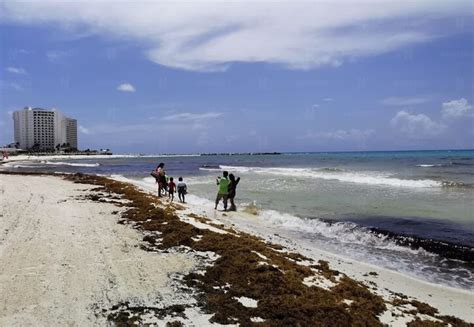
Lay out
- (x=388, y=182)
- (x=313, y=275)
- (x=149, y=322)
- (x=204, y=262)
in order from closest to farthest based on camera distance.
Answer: (x=149, y=322) → (x=313, y=275) → (x=204, y=262) → (x=388, y=182)

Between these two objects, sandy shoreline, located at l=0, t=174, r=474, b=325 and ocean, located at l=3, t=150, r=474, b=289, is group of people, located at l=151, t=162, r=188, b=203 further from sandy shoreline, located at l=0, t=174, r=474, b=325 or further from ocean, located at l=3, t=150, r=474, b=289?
sandy shoreline, located at l=0, t=174, r=474, b=325

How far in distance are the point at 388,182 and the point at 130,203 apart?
2123 cm

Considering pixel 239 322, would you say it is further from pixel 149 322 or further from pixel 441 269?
pixel 441 269

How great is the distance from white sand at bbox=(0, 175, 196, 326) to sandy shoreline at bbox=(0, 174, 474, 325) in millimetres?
17

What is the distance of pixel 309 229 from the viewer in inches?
508

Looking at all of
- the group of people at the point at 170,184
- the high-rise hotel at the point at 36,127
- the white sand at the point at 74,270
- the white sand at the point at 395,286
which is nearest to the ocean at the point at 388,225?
the white sand at the point at 395,286

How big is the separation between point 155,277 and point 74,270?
1.58 meters

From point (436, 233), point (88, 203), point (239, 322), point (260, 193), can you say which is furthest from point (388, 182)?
point (239, 322)

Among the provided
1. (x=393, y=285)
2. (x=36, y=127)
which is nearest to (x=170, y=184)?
(x=393, y=285)

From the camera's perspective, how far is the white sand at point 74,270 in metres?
5.74

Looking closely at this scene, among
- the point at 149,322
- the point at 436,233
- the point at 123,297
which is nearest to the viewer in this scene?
the point at 149,322

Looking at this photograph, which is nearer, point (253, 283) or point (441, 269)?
point (253, 283)

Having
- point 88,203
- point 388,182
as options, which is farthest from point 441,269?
point 388,182

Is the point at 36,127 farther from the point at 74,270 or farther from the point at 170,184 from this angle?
the point at 74,270
